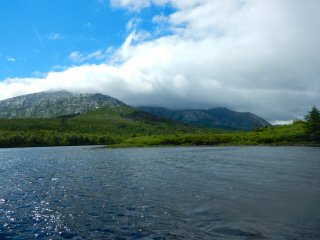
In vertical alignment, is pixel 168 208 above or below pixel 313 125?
below

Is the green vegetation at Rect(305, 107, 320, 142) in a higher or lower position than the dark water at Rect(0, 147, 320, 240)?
higher

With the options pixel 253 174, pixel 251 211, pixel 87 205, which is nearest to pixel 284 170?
pixel 253 174

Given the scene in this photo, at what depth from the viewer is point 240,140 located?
197750 mm

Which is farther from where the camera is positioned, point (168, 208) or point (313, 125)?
point (313, 125)

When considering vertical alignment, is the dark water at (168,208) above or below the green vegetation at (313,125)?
below

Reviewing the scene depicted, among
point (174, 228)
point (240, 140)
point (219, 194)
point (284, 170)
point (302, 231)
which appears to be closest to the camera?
point (302, 231)

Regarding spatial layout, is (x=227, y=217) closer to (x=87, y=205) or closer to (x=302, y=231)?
(x=302, y=231)

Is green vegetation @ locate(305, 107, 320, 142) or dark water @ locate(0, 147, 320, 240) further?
green vegetation @ locate(305, 107, 320, 142)

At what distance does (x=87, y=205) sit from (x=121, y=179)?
20777 millimetres

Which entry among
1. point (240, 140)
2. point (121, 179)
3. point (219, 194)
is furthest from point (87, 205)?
Answer: point (240, 140)

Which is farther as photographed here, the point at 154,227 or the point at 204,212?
the point at 204,212

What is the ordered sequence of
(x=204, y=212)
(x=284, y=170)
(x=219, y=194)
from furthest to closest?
(x=284, y=170) → (x=219, y=194) → (x=204, y=212)

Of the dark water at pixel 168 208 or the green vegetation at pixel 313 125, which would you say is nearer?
the dark water at pixel 168 208

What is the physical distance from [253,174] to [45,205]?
34.3m
